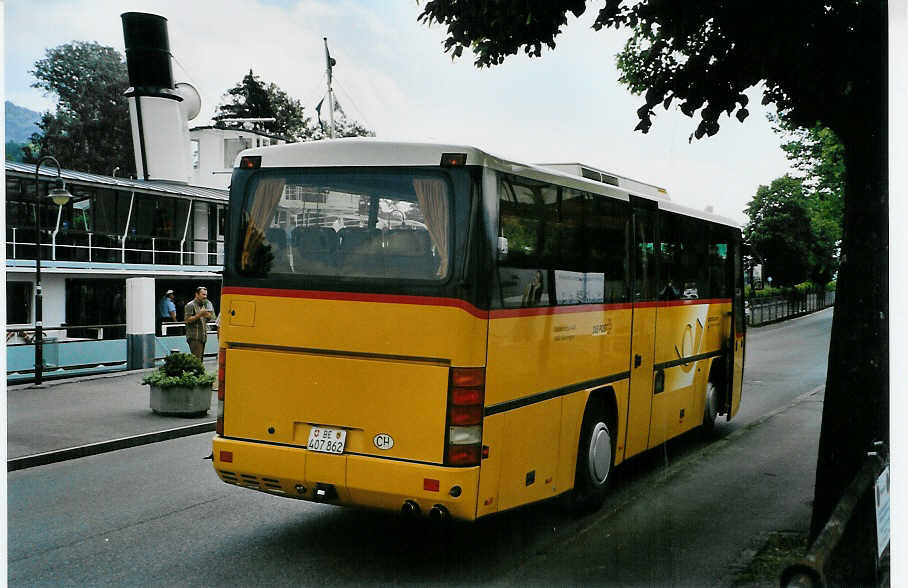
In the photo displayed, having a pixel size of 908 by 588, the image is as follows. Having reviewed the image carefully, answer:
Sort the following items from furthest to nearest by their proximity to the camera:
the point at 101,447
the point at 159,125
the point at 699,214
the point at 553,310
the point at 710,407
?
the point at 159,125 < the point at 710,407 < the point at 101,447 < the point at 699,214 < the point at 553,310

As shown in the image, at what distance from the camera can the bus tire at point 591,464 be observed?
7.44 m

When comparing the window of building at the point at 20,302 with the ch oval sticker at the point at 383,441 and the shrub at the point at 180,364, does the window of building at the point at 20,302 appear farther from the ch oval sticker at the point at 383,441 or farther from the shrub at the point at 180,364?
the ch oval sticker at the point at 383,441

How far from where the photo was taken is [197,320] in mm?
17344

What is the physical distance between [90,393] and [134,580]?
36.6 ft

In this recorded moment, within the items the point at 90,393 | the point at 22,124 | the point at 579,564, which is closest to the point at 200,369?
the point at 90,393

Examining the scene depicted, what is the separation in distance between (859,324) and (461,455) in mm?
2821

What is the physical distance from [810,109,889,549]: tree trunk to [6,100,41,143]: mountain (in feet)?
18.2

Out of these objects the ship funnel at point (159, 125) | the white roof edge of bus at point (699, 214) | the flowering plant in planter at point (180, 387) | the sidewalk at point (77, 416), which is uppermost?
the ship funnel at point (159, 125)

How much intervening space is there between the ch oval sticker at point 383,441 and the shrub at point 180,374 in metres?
7.99

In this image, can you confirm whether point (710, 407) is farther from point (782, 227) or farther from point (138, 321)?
point (138, 321)

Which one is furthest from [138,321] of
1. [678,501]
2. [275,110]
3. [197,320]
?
[678,501]

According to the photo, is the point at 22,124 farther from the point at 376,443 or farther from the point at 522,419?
the point at 522,419

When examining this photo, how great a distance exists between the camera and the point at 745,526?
23.4 ft

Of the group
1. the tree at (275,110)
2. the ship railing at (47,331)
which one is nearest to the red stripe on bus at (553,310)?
the tree at (275,110)
